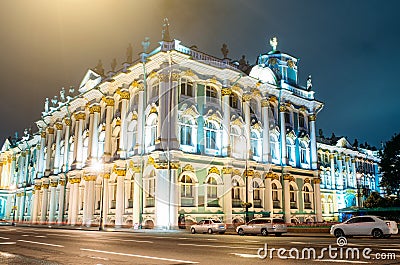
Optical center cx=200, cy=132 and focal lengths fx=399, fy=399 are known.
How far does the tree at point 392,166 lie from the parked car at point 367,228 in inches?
1136

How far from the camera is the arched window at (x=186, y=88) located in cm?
3822

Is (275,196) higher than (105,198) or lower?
higher

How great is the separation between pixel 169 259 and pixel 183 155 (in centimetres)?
2433

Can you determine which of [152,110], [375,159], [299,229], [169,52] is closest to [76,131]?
[152,110]

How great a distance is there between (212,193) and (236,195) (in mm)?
3157

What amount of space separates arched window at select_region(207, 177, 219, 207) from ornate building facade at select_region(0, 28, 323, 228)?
0.11m

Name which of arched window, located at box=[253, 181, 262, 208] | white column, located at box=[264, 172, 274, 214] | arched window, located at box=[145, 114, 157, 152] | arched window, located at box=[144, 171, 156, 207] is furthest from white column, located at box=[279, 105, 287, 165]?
arched window, located at box=[144, 171, 156, 207]

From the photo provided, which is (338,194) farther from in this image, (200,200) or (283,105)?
(200,200)

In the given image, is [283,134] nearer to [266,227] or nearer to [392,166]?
[392,166]

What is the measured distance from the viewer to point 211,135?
39.4 meters

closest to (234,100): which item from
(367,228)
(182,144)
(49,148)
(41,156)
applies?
(182,144)

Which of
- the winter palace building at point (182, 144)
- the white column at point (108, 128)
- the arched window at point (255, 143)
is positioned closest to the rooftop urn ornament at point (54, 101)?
the winter palace building at point (182, 144)

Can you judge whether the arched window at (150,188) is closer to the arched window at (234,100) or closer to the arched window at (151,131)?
the arched window at (151,131)

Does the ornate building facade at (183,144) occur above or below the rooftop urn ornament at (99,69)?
below
